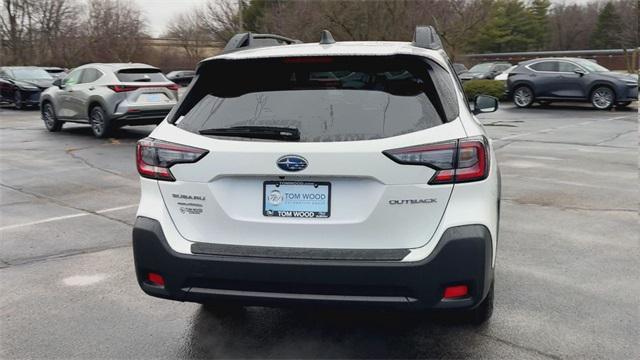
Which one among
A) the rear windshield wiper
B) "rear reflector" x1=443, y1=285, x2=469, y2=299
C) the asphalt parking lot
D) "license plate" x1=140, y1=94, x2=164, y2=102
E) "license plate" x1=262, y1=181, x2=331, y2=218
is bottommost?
the asphalt parking lot

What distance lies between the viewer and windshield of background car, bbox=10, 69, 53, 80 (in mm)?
24859

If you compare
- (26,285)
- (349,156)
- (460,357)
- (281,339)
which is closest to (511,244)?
(460,357)

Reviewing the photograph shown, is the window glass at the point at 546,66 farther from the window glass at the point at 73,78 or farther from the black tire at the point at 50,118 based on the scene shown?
the black tire at the point at 50,118

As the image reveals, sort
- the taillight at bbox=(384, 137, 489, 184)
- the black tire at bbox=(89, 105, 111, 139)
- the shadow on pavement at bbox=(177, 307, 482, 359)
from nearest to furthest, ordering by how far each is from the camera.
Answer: the taillight at bbox=(384, 137, 489, 184), the shadow on pavement at bbox=(177, 307, 482, 359), the black tire at bbox=(89, 105, 111, 139)

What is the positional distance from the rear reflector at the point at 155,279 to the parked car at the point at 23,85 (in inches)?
916

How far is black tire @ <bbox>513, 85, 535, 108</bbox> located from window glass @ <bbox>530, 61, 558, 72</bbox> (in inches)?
28.9

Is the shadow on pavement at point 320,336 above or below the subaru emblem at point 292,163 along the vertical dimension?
below

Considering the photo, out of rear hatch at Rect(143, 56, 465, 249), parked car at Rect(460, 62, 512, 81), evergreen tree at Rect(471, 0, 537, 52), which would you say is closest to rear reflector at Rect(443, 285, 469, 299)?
rear hatch at Rect(143, 56, 465, 249)

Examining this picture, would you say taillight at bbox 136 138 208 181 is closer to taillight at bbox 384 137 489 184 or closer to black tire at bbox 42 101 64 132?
taillight at bbox 384 137 489 184

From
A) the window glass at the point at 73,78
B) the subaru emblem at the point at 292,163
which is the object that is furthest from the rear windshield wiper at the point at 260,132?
the window glass at the point at 73,78

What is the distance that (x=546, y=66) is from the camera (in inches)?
834

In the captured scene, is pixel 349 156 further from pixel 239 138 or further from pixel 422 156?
pixel 239 138

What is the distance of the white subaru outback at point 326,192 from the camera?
292cm

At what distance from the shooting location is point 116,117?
1360 cm
